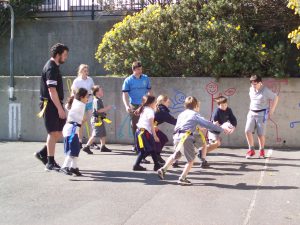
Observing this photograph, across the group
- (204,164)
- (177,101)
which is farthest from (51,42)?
(204,164)

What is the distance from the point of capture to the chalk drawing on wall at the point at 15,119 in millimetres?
11719

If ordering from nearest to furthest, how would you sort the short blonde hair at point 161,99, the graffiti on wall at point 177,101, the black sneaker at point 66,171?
1. the black sneaker at point 66,171
2. the short blonde hair at point 161,99
3. the graffiti on wall at point 177,101

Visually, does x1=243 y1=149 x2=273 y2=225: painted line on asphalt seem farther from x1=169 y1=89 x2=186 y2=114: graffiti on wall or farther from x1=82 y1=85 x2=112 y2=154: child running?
x1=82 y1=85 x2=112 y2=154: child running

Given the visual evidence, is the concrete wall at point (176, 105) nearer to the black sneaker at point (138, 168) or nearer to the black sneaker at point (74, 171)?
the black sneaker at point (138, 168)

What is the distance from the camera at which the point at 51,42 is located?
13.4 metres

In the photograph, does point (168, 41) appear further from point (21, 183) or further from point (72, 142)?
point (21, 183)

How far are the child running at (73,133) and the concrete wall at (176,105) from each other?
336cm

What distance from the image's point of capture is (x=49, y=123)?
7684mm

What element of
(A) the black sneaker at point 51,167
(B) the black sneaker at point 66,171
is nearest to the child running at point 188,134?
(B) the black sneaker at point 66,171

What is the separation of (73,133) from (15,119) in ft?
15.2

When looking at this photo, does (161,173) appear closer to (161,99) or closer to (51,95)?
(161,99)

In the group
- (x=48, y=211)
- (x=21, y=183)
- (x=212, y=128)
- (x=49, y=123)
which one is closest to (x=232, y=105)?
(x=212, y=128)

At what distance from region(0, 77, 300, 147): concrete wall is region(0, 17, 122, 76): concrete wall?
5.91ft

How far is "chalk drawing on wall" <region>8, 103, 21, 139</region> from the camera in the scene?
11719 millimetres
